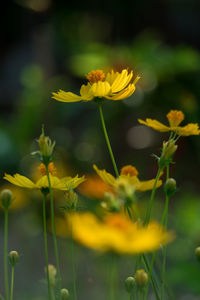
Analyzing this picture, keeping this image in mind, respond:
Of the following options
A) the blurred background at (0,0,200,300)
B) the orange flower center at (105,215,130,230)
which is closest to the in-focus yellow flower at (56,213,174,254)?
the orange flower center at (105,215,130,230)

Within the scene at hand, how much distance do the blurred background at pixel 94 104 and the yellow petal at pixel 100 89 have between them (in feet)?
1.92

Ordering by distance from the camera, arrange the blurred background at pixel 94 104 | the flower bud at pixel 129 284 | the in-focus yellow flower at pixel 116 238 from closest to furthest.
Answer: the in-focus yellow flower at pixel 116 238
the flower bud at pixel 129 284
the blurred background at pixel 94 104

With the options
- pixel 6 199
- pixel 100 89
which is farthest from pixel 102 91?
pixel 6 199

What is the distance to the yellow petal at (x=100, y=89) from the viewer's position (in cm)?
36

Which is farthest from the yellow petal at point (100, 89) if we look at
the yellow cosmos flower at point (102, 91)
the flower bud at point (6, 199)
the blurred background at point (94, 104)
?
the blurred background at point (94, 104)

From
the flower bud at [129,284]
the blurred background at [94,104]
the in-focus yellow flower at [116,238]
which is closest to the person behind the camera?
the in-focus yellow flower at [116,238]

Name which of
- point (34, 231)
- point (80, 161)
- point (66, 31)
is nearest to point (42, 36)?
point (66, 31)

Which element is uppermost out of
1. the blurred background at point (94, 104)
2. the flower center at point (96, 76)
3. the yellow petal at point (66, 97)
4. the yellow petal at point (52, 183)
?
the blurred background at point (94, 104)

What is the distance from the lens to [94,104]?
7.41 feet

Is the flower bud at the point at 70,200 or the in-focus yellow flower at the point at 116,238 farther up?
the flower bud at the point at 70,200

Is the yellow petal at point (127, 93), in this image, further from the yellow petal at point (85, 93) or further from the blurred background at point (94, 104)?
the blurred background at point (94, 104)

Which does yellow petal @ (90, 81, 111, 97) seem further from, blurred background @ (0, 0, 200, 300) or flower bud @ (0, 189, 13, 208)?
blurred background @ (0, 0, 200, 300)

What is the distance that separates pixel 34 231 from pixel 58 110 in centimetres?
74

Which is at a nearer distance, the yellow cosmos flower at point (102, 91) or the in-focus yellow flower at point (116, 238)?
the in-focus yellow flower at point (116, 238)
